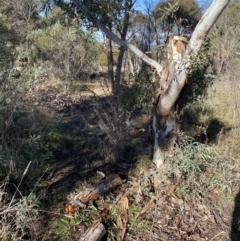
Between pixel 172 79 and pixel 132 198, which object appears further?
pixel 132 198

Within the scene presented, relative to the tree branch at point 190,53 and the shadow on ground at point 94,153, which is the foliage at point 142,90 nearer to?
the shadow on ground at point 94,153

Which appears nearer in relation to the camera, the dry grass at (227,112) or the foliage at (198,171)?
the foliage at (198,171)

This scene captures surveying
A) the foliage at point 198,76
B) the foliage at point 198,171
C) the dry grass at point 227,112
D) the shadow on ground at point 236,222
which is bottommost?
the shadow on ground at point 236,222

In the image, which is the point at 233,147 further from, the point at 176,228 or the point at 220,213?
the point at 176,228

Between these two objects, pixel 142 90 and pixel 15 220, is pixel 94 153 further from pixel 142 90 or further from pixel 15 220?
pixel 15 220

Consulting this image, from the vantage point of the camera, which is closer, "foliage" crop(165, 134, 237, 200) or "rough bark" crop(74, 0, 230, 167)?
"rough bark" crop(74, 0, 230, 167)

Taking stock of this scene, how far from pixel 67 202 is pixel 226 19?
13120 mm

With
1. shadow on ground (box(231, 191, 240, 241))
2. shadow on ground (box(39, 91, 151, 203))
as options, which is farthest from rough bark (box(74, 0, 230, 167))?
shadow on ground (box(231, 191, 240, 241))

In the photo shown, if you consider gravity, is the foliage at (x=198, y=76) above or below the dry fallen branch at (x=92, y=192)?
above

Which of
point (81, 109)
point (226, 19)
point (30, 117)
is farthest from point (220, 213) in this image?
point (226, 19)

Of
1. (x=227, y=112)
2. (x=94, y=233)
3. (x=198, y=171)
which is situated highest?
(x=227, y=112)

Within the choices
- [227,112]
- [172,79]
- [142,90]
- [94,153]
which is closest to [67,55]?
[227,112]

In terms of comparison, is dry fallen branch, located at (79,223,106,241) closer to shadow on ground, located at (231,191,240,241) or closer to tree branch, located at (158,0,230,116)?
shadow on ground, located at (231,191,240,241)

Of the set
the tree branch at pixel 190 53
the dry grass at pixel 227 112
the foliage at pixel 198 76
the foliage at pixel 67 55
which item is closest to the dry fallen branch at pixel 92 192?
the tree branch at pixel 190 53
